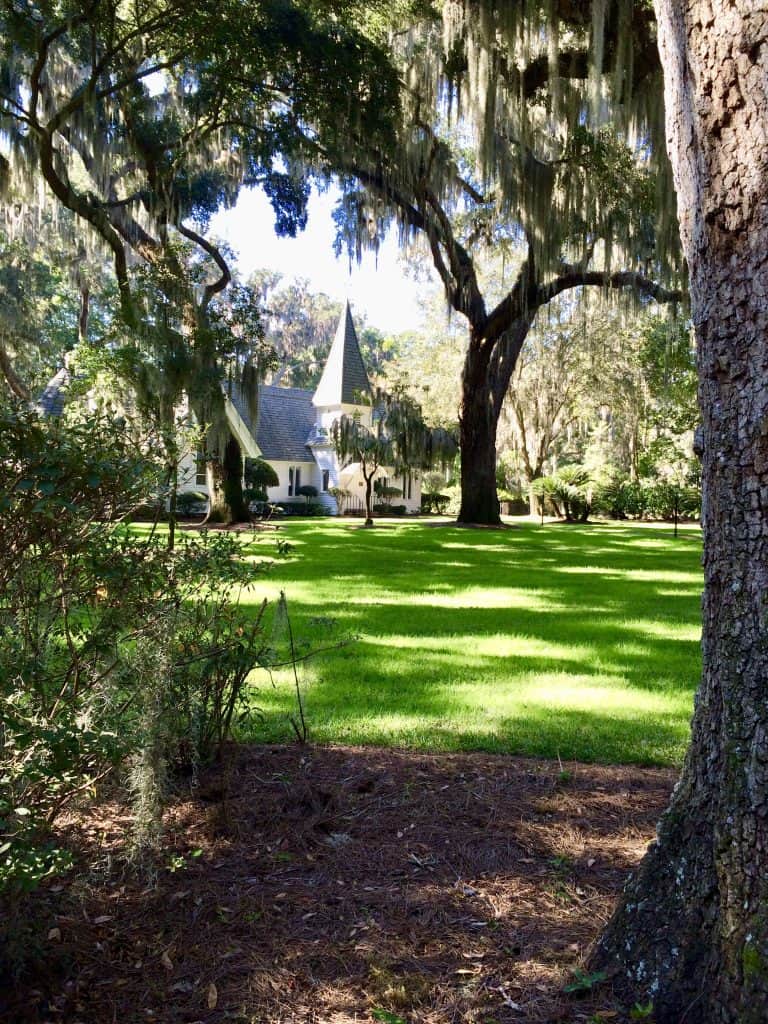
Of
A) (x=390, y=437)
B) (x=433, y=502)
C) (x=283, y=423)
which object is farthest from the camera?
(x=433, y=502)

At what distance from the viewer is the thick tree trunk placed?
19.7 m

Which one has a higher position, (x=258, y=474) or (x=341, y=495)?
(x=258, y=474)

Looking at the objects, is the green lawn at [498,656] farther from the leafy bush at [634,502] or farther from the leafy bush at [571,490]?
the leafy bush at [571,490]

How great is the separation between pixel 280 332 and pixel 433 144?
45351mm

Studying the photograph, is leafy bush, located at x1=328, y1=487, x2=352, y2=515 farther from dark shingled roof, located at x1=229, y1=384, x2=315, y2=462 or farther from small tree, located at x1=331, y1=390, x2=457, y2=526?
small tree, located at x1=331, y1=390, x2=457, y2=526

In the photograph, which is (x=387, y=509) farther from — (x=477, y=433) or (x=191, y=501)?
(x=477, y=433)

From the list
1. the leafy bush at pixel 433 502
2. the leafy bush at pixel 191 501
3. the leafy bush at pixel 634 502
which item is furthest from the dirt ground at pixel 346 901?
the leafy bush at pixel 433 502

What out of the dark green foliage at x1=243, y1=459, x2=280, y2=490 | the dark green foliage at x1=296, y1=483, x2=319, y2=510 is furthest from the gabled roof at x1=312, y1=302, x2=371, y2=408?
the dark green foliage at x1=243, y1=459, x2=280, y2=490

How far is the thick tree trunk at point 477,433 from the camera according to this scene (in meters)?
19.7

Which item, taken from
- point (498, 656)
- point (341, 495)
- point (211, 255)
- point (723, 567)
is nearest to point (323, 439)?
point (341, 495)

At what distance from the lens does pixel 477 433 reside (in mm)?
20453

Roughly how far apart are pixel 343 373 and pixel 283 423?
3662 mm

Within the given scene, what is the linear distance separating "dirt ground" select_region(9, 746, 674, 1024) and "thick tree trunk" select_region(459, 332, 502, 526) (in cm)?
1682

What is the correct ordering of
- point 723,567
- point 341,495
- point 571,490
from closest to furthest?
point 723,567, point 571,490, point 341,495
